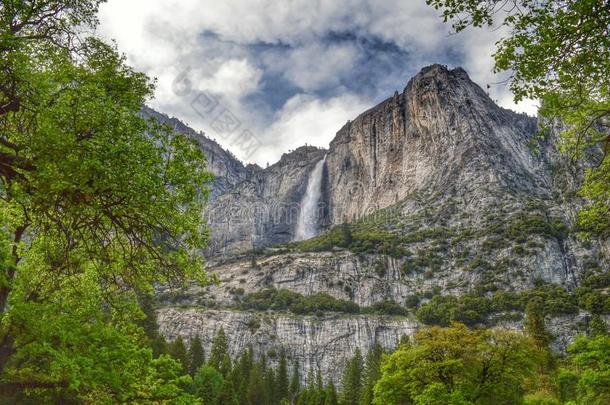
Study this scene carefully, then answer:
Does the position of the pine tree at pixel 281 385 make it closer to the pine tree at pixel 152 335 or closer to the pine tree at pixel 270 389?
the pine tree at pixel 270 389

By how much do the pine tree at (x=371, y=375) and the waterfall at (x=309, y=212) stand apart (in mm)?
103255

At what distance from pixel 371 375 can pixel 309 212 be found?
128 meters

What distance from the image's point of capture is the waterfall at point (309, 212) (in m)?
182

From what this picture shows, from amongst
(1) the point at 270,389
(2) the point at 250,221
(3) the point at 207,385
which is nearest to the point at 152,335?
(3) the point at 207,385

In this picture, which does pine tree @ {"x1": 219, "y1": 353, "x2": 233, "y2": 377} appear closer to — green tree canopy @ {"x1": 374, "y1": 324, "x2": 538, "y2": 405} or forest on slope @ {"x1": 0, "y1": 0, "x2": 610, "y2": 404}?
green tree canopy @ {"x1": 374, "y1": 324, "x2": 538, "y2": 405}

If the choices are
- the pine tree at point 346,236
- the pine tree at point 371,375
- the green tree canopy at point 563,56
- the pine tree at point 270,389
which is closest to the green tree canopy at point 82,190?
the green tree canopy at point 563,56

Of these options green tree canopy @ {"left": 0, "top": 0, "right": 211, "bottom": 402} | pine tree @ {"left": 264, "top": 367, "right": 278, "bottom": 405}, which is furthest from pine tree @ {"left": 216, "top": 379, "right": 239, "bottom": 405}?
green tree canopy @ {"left": 0, "top": 0, "right": 211, "bottom": 402}

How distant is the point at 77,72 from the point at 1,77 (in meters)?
1.65

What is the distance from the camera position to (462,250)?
103938 millimetres

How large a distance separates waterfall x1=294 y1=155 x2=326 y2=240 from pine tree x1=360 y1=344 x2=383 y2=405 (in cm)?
10325

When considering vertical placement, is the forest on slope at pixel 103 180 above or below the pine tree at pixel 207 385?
above

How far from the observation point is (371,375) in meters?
63.7

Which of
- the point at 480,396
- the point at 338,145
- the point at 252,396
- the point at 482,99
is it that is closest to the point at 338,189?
the point at 338,145

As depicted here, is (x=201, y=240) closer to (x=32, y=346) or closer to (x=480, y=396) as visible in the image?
(x=32, y=346)
